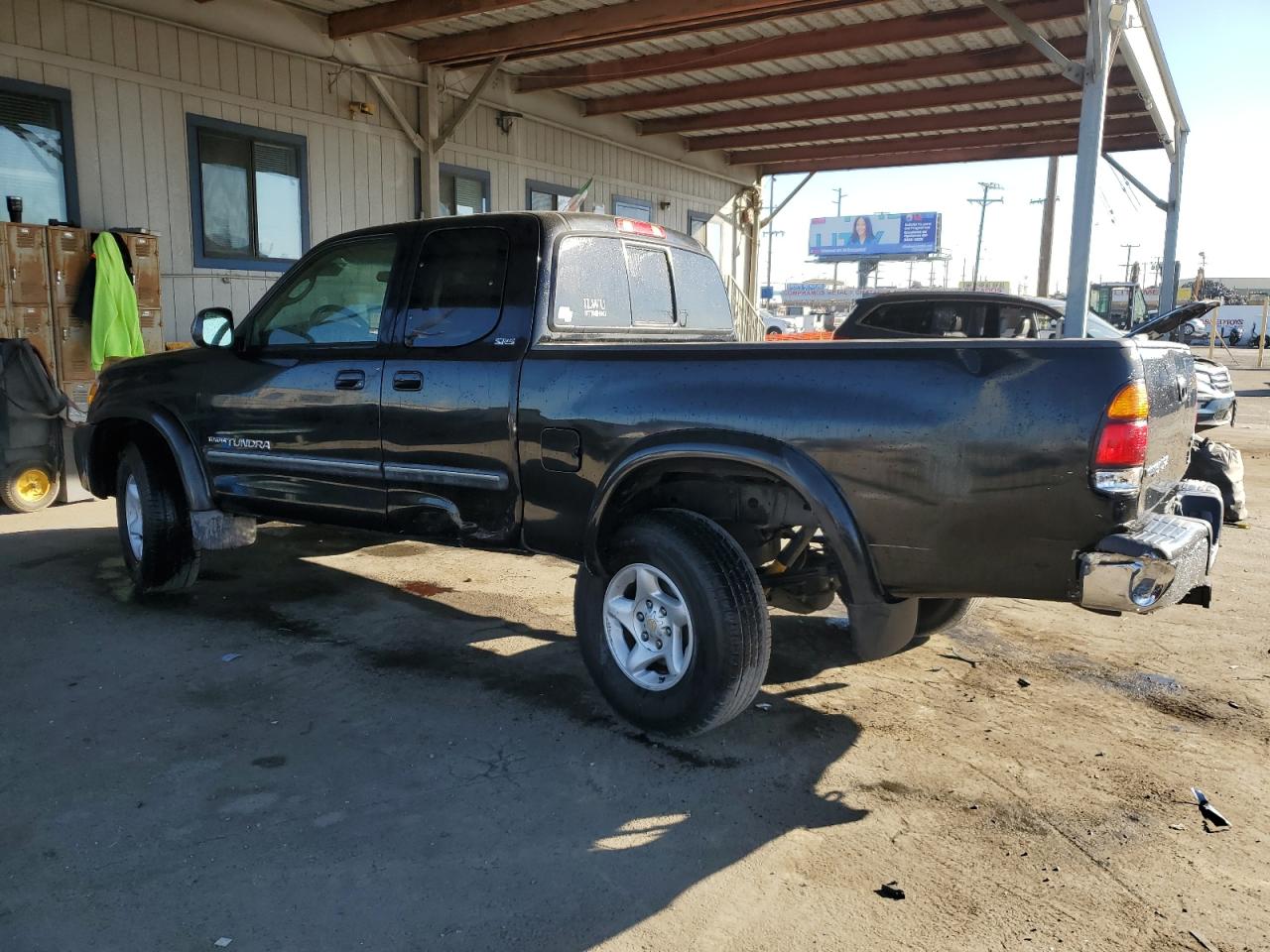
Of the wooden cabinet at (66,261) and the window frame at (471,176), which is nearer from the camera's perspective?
the wooden cabinet at (66,261)

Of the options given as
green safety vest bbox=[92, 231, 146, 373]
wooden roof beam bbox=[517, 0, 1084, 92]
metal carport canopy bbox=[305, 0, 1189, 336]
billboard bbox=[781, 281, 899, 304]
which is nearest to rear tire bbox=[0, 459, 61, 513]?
green safety vest bbox=[92, 231, 146, 373]

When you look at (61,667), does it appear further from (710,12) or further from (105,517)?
(710,12)

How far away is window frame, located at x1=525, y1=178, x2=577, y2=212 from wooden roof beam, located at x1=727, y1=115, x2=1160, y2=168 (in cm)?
469

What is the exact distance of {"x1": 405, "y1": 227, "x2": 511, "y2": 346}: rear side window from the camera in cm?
420

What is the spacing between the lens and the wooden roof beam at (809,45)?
9.58 metres

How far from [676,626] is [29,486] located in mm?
6576

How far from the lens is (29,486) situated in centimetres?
777

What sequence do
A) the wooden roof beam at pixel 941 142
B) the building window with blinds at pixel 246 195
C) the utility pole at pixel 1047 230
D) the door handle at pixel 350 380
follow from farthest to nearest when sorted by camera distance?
the utility pole at pixel 1047 230 < the wooden roof beam at pixel 941 142 < the building window with blinds at pixel 246 195 < the door handle at pixel 350 380

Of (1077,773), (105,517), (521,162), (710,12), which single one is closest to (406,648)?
(1077,773)

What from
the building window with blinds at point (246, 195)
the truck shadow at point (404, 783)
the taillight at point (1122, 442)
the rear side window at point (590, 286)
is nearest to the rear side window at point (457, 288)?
the rear side window at point (590, 286)

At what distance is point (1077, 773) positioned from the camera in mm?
3439

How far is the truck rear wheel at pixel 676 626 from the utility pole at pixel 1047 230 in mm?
17713

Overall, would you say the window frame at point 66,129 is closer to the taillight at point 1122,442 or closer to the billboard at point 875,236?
the taillight at point 1122,442

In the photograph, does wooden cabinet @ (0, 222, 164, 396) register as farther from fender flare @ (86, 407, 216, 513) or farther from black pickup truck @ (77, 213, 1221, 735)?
fender flare @ (86, 407, 216, 513)
